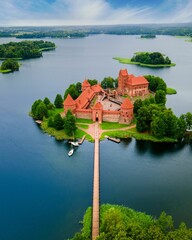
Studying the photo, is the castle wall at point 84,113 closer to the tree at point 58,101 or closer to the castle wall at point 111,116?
the castle wall at point 111,116

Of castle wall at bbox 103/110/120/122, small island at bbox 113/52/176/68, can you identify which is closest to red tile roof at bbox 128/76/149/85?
castle wall at bbox 103/110/120/122

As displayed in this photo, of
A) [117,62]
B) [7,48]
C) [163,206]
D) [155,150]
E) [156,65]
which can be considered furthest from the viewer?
[7,48]

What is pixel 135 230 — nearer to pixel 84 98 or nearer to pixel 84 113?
pixel 84 113

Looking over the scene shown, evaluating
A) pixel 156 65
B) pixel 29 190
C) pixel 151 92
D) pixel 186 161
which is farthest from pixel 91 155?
pixel 156 65

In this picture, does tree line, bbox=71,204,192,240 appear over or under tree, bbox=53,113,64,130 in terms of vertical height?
under

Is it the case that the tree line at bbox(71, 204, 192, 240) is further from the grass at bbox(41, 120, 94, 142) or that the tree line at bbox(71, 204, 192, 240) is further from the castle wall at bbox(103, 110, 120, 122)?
the castle wall at bbox(103, 110, 120, 122)

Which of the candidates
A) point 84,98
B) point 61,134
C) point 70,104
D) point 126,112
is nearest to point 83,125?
point 70,104

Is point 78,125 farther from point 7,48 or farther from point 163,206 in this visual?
point 7,48
